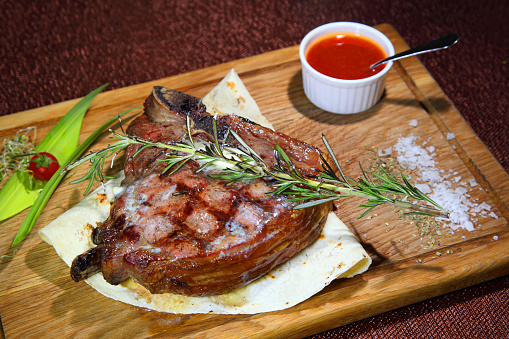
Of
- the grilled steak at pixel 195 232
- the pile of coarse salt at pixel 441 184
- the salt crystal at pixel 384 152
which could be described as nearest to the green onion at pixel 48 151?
the grilled steak at pixel 195 232

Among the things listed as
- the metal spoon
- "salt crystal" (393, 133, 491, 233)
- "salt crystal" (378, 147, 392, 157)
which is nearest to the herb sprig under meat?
"salt crystal" (393, 133, 491, 233)

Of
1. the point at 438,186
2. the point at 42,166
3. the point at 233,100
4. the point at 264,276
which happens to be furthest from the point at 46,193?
the point at 438,186

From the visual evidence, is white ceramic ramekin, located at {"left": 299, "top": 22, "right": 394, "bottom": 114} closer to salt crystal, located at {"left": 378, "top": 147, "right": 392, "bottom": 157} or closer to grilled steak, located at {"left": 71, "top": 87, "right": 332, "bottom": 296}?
salt crystal, located at {"left": 378, "top": 147, "right": 392, "bottom": 157}

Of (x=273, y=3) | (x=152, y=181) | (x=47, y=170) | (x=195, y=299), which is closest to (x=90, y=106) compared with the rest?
(x=47, y=170)

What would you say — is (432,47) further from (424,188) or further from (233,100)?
(233,100)

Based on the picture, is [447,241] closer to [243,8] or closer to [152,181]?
[152,181]
